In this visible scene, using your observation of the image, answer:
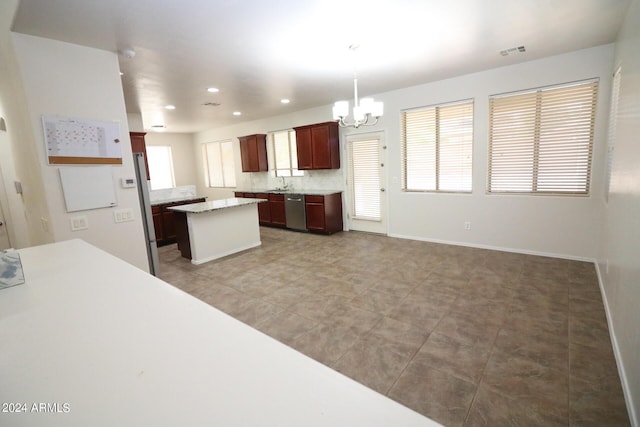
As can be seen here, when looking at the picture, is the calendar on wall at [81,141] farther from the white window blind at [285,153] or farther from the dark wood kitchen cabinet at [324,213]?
the white window blind at [285,153]

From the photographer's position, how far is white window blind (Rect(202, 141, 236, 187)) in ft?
28.2

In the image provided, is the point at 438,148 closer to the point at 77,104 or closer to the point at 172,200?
the point at 77,104

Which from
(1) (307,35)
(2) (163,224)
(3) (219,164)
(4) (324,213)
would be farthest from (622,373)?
(3) (219,164)

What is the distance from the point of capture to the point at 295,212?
643 cm

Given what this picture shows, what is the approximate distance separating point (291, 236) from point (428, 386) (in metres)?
4.44

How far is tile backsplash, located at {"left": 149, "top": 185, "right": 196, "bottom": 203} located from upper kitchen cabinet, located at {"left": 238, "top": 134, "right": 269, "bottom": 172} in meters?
1.70

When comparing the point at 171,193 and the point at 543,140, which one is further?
the point at 171,193

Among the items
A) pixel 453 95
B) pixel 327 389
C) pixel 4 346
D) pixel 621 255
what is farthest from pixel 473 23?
pixel 4 346

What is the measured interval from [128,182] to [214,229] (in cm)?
182

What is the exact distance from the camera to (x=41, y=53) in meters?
2.46

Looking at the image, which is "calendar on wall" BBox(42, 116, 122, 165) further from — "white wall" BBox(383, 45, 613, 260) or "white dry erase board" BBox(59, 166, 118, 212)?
"white wall" BBox(383, 45, 613, 260)

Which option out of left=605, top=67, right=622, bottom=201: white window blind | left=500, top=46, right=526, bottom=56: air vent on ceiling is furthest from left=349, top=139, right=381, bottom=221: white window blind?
left=605, top=67, right=622, bottom=201: white window blind

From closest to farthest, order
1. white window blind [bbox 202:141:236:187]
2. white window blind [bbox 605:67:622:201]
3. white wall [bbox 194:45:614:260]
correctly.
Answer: white window blind [bbox 605:67:622:201] < white wall [bbox 194:45:614:260] < white window blind [bbox 202:141:236:187]

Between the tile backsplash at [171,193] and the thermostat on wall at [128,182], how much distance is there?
9.54ft
